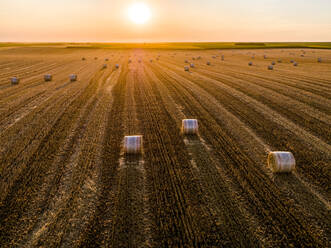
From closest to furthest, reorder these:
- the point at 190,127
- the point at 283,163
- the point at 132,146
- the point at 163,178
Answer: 1. the point at 163,178
2. the point at 283,163
3. the point at 132,146
4. the point at 190,127

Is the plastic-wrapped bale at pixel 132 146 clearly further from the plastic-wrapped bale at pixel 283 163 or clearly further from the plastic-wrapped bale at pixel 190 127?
the plastic-wrapped bale at pixel 283 163

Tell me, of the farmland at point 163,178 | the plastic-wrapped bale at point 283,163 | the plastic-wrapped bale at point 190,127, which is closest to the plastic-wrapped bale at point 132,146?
the farmland at point 163,178

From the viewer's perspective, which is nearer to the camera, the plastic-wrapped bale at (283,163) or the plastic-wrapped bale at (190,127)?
the plastic-wrapped bale at (283,163)

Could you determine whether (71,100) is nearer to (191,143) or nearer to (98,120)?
(98,120)

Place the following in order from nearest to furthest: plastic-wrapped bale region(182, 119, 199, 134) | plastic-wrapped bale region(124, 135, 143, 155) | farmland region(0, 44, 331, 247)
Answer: farmland region(0, 44, 331, 247)
plastic-wrapped bale region(124, 135, 143, 155)
plastic-wrapped bale region(182, 119, 199, 134)

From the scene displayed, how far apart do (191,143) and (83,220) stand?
4.91 metres

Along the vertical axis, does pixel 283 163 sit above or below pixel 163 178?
above

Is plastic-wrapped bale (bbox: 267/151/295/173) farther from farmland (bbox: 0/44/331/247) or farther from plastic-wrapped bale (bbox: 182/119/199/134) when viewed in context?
plastic-wrapped bale (bbox: 182/119/199/134)

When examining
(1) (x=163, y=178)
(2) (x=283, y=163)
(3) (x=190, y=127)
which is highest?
(3) (x=190, y=127)

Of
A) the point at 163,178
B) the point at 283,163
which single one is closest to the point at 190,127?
the point at 163,178

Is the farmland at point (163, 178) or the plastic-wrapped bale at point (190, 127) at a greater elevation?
the plastic-wrapped bale at point (190, 127)

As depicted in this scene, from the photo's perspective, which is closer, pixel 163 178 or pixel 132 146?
pixel 163 178

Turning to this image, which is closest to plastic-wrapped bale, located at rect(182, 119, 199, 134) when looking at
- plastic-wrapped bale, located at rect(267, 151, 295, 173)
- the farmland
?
the farmland

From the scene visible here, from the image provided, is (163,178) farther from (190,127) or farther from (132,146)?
(190,127)
